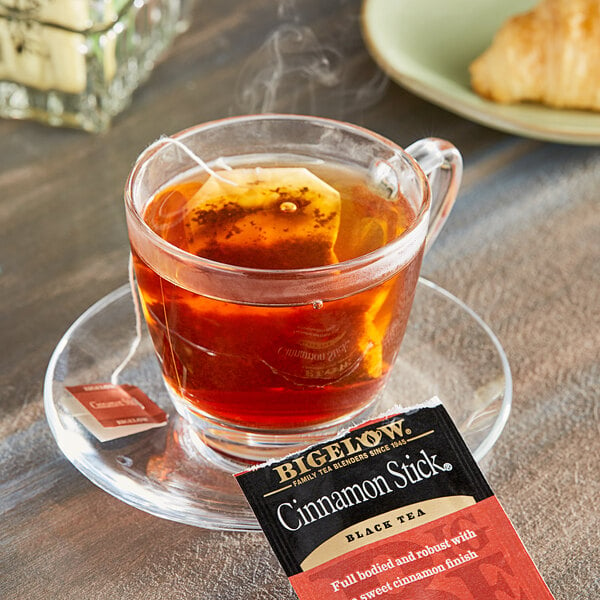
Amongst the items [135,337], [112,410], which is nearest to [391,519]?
[112,410]

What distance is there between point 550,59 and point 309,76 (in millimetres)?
386

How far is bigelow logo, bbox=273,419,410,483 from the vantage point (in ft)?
2.33

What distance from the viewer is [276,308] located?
0.69 meters

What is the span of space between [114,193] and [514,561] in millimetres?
795

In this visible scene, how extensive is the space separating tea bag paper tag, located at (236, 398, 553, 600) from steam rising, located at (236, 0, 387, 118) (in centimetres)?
79

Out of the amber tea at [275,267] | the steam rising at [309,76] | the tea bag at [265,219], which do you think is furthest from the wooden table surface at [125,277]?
the tea bag at [265,219]

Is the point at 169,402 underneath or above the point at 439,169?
underneath

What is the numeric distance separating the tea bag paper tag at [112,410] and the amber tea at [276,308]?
44mm

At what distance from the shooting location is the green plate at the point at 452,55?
4.12 ft

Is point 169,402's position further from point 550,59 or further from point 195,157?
point 550,59

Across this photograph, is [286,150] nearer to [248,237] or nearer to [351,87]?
[248,237]

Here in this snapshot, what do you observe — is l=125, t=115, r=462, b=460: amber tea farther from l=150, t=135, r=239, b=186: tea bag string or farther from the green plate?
the green plate

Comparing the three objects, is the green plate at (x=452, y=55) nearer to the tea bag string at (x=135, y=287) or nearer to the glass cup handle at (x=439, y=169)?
the glass cup handle at (x=439, y=169)

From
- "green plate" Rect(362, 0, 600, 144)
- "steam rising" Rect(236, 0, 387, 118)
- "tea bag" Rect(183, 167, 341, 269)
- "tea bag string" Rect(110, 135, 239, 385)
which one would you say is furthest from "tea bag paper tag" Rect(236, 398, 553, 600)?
"steam rising" Rect(236, 0, 387, 118)
